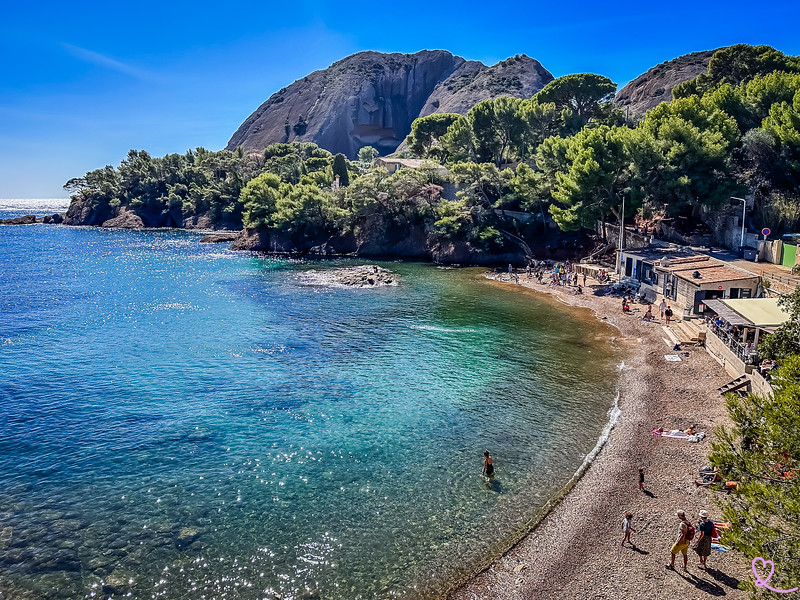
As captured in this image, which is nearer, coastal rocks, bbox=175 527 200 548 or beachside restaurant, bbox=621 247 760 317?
coastal rocks, bbox=175 527 200 548

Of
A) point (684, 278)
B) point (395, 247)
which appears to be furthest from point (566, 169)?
point (684, 278)

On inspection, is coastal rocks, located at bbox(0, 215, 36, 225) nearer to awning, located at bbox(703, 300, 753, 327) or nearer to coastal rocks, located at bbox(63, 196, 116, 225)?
coastal rocks, located at bbox(63, 196, 116, 225)

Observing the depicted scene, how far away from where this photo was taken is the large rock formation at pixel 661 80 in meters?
126

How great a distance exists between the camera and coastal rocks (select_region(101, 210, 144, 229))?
149 meters

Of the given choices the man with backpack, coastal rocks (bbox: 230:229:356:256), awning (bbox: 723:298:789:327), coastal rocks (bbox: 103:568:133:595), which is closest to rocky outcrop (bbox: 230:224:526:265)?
coastal rocks (bbox: 230:229:356:256)

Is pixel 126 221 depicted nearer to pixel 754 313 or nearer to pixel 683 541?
pixel 754 313

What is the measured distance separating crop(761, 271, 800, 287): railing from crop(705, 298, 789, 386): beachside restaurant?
580 cm

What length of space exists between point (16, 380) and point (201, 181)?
126 m

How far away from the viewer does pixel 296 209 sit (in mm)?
86812

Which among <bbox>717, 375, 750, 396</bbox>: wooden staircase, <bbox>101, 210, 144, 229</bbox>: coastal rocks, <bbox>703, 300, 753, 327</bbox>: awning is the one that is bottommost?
<bbox>717, 375, 750, 396</bbox>: wooden staircase

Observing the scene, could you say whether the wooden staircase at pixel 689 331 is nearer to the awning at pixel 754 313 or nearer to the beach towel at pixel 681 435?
the awning at pixel 754 313

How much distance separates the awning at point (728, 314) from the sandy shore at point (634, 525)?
12.3 feet
